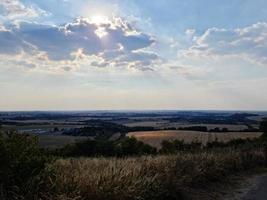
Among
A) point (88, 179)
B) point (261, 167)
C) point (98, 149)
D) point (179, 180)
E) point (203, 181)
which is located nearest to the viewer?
point (88, 179)

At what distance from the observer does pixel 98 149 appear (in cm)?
4853

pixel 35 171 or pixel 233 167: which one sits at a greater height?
pixel 35 171

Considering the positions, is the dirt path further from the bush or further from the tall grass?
the bush

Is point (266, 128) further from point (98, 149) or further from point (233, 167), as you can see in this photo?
point (233, 167)

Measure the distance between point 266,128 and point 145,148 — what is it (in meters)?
14.5

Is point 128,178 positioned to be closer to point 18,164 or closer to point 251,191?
point 18,164

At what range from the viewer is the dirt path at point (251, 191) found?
12.8 metres

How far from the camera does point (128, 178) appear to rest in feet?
32.3

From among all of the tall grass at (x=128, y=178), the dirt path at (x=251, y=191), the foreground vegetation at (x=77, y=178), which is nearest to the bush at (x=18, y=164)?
the foreground vegetation at (x=77, y=178)

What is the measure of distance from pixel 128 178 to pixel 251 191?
5.82 m

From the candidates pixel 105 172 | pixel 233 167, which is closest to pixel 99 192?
pixel 105 172

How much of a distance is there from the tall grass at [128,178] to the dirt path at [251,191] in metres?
0.96

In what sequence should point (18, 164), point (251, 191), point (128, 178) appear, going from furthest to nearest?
point (251, 191)
point (128, 178)
point (18, 164)

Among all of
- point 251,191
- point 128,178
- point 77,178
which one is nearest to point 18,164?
point 77,178
